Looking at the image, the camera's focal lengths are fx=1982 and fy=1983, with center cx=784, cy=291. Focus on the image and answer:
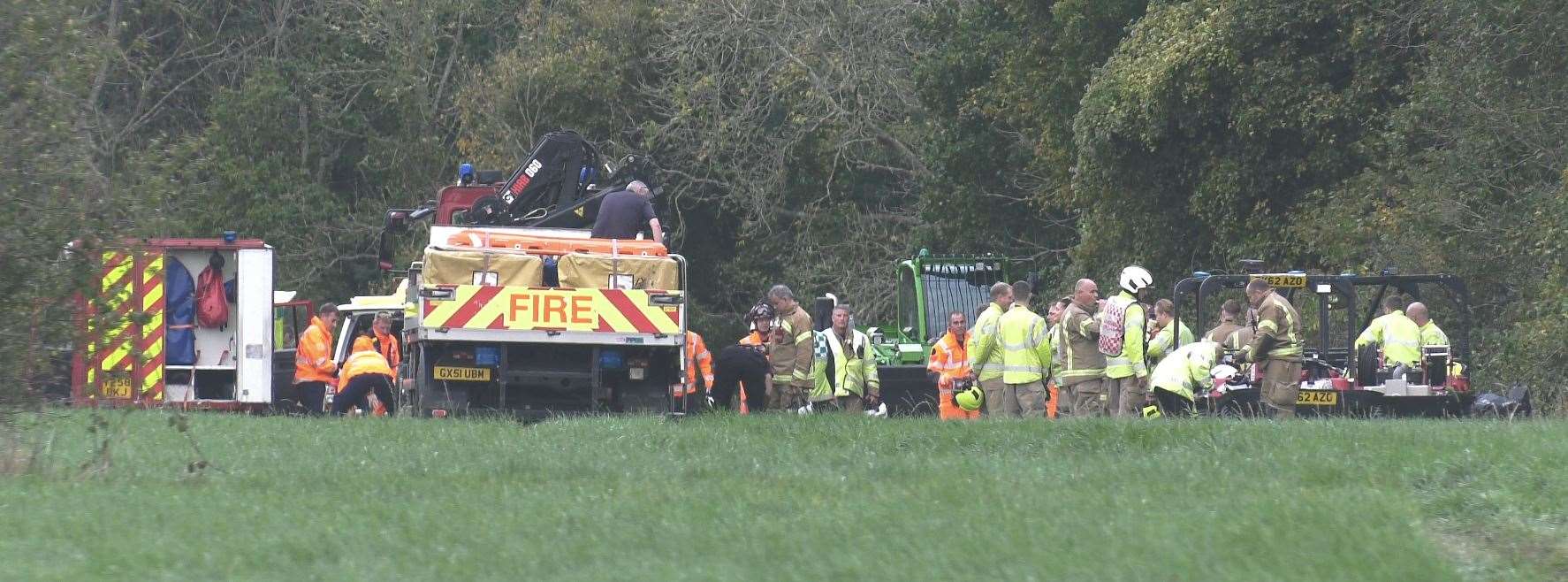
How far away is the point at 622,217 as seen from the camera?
19.7m

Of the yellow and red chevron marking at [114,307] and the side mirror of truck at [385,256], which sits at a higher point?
the side mirror of truck at [385,256]

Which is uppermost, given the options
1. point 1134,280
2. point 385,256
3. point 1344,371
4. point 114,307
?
point 385,256

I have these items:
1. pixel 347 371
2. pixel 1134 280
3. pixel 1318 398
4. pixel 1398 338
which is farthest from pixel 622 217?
pixel 1398 338

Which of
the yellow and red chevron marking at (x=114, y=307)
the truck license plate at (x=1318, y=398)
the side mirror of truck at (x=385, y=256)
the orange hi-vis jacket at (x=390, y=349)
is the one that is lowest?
the truck license plate at (x=1318, y=398)

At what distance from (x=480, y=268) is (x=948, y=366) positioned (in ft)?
18.1

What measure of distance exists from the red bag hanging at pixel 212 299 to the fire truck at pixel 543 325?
4050 mm

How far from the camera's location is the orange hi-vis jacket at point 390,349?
22.1 metres

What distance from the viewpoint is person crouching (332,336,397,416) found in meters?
19.1

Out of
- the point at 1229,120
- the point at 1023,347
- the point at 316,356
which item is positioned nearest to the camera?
the point at 1023,347

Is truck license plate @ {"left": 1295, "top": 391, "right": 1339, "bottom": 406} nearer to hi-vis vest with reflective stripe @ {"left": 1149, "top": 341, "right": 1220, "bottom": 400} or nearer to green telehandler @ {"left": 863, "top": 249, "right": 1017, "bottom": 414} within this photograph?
hi-vis vest with reflective stripe @ {"left": 1149, "top": 341, "right": 1220, "bottom": 400}

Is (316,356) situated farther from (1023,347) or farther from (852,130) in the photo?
(852,130)

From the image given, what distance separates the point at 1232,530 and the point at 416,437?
7.09 m

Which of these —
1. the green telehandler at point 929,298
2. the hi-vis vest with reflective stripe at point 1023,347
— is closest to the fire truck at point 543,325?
the hi-vis vest with reflective stripe at point 1023,347

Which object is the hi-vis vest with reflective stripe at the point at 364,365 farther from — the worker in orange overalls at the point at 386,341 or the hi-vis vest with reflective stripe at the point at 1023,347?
the hi-vis vest with reflective stripe at the point at 1023,347
